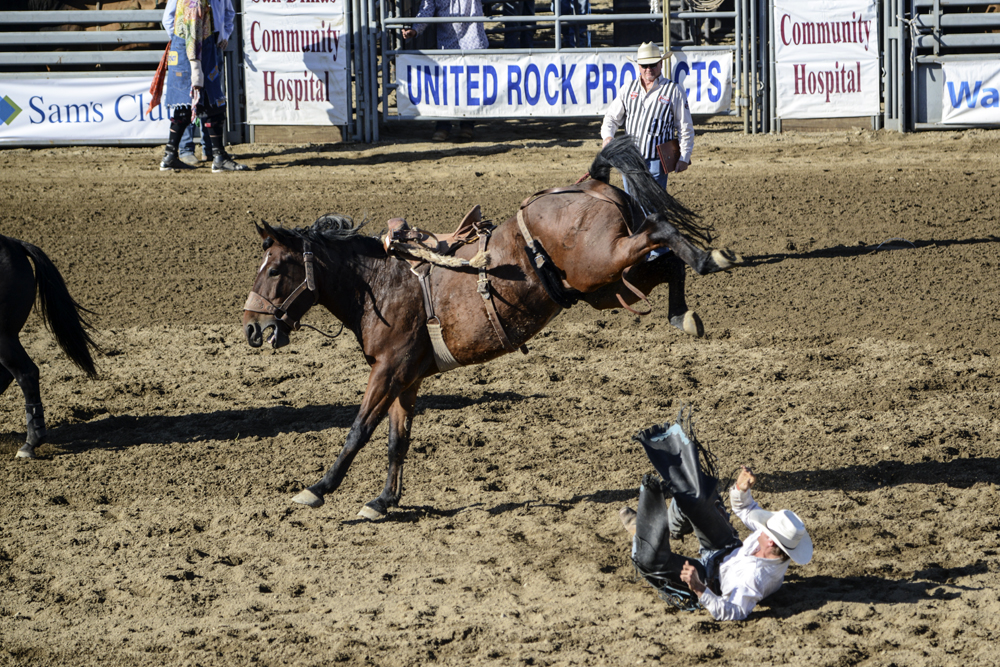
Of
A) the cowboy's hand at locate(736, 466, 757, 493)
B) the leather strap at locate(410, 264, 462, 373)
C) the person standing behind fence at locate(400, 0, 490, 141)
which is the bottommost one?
the cowboy's hand at locate(736, 466, 757, 493)

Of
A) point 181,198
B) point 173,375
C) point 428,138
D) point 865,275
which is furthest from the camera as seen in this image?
point 428,138

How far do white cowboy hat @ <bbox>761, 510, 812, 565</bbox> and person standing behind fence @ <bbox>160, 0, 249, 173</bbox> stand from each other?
1016cm

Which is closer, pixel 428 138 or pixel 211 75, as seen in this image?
pixel 211 75

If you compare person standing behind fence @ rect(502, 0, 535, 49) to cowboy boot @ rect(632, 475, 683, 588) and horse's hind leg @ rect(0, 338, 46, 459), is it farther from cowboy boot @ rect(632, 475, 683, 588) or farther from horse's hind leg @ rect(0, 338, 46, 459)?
cowboy boot @ rect(632, 475, 683, 588)

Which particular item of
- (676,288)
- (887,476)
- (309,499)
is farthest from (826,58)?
(309,499)

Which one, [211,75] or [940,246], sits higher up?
[211,75]

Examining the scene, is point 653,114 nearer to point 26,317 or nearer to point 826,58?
point 26,317

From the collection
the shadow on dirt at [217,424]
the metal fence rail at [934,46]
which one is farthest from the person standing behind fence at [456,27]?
the shadow on dirt at [217,424]

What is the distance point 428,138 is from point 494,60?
157cm

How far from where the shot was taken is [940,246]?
32.7ft

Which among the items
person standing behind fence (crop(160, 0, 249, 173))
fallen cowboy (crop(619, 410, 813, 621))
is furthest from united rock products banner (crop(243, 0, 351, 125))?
fallen cowboy (crop(619, 410, 813, 621))

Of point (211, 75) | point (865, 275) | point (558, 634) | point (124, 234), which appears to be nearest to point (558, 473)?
point (558, 634)

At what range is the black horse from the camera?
659 cm

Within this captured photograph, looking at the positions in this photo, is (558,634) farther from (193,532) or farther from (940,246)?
(940,246)
